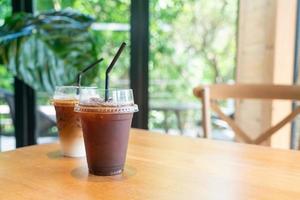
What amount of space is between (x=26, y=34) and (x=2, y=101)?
2.14ft

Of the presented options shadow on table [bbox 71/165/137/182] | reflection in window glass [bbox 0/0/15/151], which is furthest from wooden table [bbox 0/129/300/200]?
reflection in window glass [bbox 0/0/15/151]

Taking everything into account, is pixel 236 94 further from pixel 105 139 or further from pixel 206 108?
pixel 105 139

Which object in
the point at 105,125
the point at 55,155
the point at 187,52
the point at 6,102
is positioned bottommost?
the point at 6,102

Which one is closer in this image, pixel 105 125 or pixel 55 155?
pixel 105 125

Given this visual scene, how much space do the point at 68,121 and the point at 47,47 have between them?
5.68 feet

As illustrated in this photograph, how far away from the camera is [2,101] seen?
2764 mm

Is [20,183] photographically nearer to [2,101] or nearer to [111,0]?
[111,0]

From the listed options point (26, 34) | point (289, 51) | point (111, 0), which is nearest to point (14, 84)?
point (26, 34)

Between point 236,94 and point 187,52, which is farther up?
point 187,52

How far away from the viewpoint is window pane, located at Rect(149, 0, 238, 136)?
225cm

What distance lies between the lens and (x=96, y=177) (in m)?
0.72

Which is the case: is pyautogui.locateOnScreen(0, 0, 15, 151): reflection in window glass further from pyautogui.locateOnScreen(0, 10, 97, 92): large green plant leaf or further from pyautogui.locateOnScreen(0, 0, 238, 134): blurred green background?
pyautogui.locateOnScreen(0, 0, 238, 134): blurred green background

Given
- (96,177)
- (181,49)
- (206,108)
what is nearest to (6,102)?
(181,49)

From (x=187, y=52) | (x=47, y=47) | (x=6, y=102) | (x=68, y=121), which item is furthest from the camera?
(x=6, y=102)
